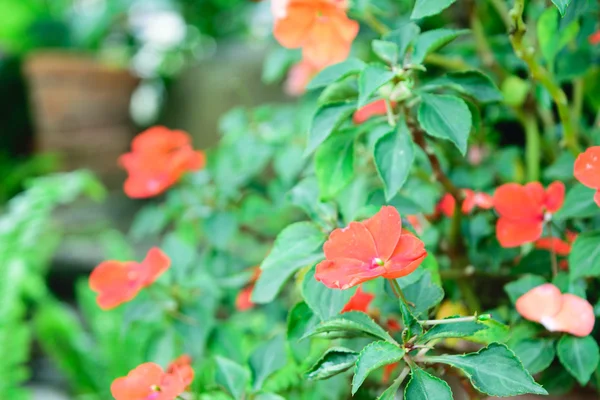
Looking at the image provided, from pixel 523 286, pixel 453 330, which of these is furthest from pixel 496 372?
pixel 523 286

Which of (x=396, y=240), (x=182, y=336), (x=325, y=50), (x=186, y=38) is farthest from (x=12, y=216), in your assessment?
(x=186, y=38)

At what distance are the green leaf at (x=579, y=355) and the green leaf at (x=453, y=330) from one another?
0.10 metres

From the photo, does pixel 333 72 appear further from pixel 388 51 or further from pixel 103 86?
pixel 103 86

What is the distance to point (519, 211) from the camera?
1.71ft

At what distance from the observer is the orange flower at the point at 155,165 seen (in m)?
0.81

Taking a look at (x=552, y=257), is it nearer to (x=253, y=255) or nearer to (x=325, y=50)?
(x=325, y=50)

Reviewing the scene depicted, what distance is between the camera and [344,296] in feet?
1.41

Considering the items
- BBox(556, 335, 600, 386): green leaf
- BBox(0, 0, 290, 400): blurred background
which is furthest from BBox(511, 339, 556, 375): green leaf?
BBox(0, 0, 290, 400): blurred background

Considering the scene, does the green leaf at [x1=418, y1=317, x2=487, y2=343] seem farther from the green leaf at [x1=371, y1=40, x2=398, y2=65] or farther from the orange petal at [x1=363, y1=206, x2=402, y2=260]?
the green leaf at [x1=371, y1=40, x2=398, y2=65]

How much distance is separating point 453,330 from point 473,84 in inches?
8.9

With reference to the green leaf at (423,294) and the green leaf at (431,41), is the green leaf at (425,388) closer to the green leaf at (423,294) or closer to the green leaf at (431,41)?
the green leaf at (423,294)

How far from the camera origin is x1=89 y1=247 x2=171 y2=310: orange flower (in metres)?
0.62

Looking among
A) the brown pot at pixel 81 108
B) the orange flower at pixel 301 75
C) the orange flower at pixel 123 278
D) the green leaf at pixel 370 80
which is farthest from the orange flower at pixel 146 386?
the brown pot at pixel 81 108

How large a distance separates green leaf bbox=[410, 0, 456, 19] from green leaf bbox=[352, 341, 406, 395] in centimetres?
24
